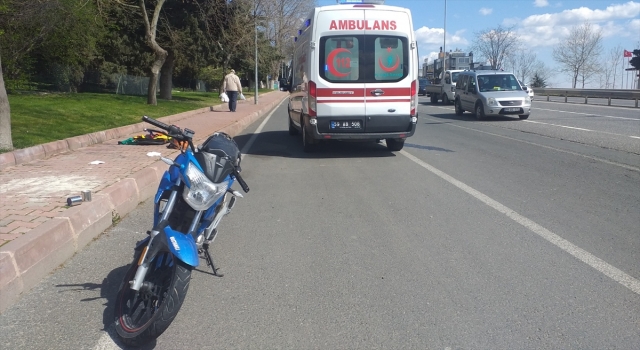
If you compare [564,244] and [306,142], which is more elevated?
[306,142]

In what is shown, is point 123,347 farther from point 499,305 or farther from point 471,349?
point 499,305

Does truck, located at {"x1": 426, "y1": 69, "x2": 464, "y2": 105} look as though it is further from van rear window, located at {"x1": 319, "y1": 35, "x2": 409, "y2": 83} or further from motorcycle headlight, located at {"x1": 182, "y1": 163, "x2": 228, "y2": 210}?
motorcycle headlight, located at {"x1": 182, "y1": 163, "x2": 228, "y2": 210}

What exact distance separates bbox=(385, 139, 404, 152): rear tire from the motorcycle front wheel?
9466mm

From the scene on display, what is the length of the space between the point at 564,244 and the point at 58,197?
5672mm

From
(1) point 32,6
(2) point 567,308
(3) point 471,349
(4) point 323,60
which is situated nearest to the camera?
(3) point 471,349

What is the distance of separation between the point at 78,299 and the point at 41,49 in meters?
22.8

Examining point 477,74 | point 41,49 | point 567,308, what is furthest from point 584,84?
point 567,308

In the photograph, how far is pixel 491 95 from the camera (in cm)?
2172

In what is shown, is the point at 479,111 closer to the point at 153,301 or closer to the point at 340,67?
the point at 340,67

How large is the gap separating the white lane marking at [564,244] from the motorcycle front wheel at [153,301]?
138 inches

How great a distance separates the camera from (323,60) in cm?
1162

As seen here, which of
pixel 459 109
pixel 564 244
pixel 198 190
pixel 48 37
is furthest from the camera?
pixel 459 109

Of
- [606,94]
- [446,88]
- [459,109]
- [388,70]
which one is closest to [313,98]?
[388,70]

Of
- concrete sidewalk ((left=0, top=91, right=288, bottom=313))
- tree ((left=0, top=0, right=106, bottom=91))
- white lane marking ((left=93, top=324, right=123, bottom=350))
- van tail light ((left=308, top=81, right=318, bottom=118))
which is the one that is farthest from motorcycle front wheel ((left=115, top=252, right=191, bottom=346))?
tree ((left=0, top=0, right=106, bottom=91))
